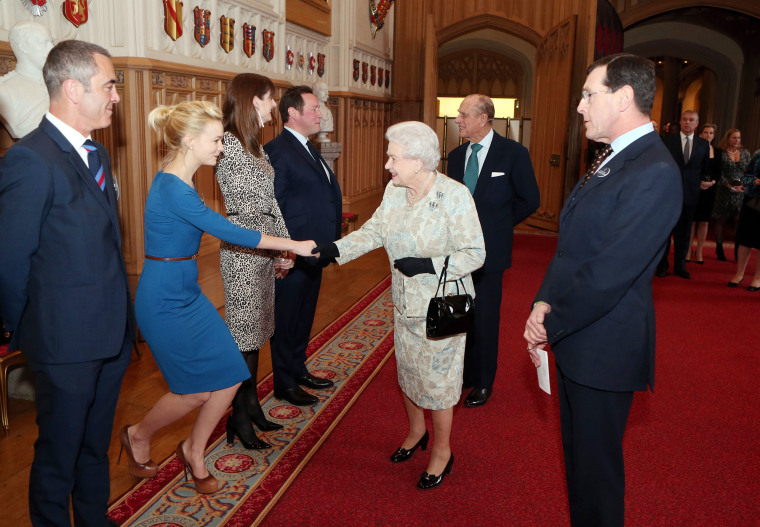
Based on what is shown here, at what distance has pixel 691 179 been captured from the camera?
750 cm

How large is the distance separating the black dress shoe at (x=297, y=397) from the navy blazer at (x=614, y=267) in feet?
7.01

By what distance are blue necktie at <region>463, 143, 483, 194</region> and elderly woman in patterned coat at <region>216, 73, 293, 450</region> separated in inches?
48.5

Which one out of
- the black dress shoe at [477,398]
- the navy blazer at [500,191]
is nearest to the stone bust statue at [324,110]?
the navy blazer at [500,191]

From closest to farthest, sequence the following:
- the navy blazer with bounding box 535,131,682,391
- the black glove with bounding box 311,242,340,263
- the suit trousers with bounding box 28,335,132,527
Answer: the navy blazer with bounding box 535,131,682,391, the suit trousers with bounding box 28,335,132,527, the black glove with bounding box 311,242,340,263

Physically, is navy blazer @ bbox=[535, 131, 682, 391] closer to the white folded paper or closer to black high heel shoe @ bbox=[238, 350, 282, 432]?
the white folded paper

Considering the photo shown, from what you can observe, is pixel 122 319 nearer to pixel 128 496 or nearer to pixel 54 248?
pixel 54 248

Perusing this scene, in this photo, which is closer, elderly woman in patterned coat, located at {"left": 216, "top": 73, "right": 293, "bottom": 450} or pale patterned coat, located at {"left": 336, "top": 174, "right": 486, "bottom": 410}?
pale patterned coat, located at {"left": 336, "top": 174, "right": 486, "bottom": 410}

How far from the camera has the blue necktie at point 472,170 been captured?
3.96m

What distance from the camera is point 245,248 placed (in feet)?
10.8

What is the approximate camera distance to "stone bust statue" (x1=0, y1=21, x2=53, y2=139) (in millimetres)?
3463

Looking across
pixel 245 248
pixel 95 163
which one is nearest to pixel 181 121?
pixel 95 163

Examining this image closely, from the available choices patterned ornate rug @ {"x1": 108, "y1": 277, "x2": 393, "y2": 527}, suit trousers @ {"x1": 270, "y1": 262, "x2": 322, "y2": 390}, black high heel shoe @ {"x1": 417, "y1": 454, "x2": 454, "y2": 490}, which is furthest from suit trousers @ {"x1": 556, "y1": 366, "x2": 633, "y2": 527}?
suit trousers @ {"x1": 270, "y1": 262, "x2": 322, "y2": 390}

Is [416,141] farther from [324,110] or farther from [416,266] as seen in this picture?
[324,110]

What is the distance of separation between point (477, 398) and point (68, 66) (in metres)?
2.97
